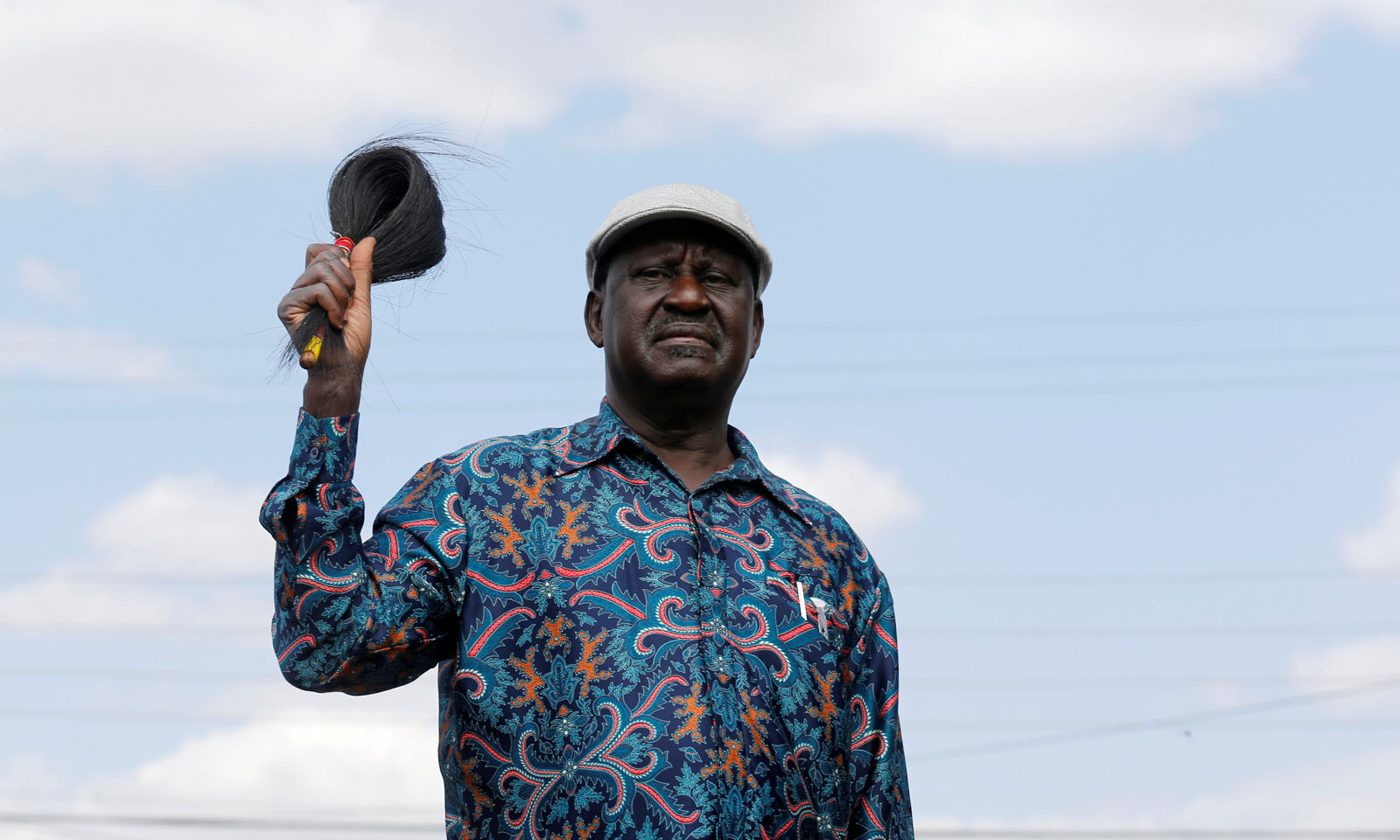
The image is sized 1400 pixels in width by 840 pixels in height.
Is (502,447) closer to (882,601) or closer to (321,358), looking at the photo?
(321,358)

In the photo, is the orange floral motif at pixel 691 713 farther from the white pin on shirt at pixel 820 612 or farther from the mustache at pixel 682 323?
the mustache at pixel 682 323

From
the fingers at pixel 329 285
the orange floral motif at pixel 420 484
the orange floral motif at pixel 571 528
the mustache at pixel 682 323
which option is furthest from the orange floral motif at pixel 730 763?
the fingers at pixel 329 285

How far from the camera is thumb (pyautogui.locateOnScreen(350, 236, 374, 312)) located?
140 inches

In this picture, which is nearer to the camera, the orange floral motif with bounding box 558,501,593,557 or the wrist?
the wrist

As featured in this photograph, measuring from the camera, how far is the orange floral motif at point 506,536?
144 inches

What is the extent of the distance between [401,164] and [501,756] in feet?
4.59

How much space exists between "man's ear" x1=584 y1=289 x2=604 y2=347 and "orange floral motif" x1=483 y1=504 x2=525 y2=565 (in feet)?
2.20

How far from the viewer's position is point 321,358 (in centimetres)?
339

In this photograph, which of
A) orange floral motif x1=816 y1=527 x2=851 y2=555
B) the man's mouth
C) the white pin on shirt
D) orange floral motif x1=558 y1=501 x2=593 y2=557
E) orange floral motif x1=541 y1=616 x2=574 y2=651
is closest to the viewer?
orange floral motif x1=541 y1=616 x2=574 y2=651

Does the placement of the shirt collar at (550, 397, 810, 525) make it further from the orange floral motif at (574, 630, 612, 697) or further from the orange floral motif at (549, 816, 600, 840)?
the orange floral motif at (549, 816, 600, 840)

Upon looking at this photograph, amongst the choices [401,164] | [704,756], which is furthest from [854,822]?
[401,164]

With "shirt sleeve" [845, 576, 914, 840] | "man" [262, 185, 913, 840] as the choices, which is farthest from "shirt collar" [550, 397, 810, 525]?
"shirt sleeve" [845, 576, 914, 840]

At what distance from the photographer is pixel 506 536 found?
3672 millimetres

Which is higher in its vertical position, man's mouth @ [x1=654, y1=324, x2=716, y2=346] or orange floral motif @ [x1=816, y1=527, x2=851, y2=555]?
man's mouth @ [x1=654, y1=324, x2=716, y2=346]
